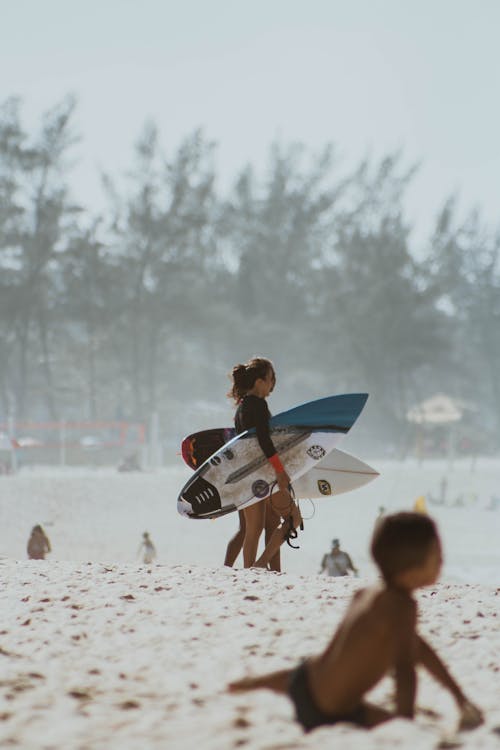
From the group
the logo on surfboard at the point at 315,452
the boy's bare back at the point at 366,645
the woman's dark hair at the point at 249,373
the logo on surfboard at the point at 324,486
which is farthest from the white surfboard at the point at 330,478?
the boy's bare back at the point at 366,645

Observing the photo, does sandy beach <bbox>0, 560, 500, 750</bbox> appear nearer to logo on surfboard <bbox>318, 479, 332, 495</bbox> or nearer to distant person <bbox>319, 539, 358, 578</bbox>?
logo on surfboard <bbox>318, 479, 332, 495</bbox>

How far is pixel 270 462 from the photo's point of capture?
19.7 ft

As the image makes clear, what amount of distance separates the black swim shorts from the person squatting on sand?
2.62 m

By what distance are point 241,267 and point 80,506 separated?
78.8 ft

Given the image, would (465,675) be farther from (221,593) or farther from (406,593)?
(221,593)

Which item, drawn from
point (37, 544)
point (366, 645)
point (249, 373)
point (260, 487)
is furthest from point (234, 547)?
point (37, 544)

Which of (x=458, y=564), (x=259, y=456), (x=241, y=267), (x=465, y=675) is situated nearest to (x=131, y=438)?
(x=241, y=267)

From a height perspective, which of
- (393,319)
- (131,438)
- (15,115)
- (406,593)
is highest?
(15,115)

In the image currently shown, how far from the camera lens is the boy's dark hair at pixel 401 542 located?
9.23ft

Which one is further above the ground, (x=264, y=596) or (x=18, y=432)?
(x=18, y=432)

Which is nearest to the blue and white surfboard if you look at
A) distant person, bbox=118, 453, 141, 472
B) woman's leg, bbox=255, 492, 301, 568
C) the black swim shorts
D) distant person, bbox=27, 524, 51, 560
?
woman's leg, bbox=255, 492, 301, 568

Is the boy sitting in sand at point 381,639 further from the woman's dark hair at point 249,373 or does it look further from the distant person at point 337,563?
the distant person at point 337,563

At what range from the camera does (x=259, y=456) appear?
20.4 ft

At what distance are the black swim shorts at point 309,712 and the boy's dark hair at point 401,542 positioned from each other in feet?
1.27
